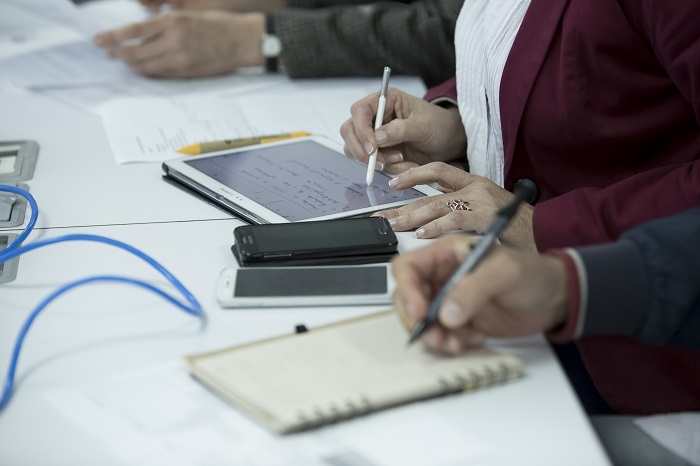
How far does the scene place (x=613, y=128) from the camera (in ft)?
3.65

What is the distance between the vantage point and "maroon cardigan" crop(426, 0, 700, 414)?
980 millimetres

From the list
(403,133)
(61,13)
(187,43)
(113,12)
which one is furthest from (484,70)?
(113,12)

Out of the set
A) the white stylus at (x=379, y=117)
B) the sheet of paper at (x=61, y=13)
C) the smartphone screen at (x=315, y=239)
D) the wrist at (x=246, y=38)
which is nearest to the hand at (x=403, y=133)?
the white stylus at (x=379, y=117)

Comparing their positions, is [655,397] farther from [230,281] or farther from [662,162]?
[230,281]

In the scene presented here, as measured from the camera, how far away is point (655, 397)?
103cm

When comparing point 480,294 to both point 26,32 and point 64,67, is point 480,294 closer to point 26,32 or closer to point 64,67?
point 64,67

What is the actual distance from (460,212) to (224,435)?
446 mm

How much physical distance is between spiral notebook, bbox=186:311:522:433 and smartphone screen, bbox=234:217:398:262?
0.50ft

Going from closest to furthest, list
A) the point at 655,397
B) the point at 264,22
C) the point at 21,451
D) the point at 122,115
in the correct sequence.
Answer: the point at 21,451 < the point at 655,397 < the point at 122,115 < the point at 264,22

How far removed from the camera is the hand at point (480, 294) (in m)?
0.74

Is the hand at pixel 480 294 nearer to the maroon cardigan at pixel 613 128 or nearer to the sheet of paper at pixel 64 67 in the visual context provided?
the maroon cardigan at pixel 613 128

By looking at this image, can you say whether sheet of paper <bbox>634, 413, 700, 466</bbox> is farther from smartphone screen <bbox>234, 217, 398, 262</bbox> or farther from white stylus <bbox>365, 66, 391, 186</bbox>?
white stylus <bbox>365, 66, 391, 186</bbox>

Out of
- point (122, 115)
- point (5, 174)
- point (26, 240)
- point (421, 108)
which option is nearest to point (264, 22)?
point (122, 115)

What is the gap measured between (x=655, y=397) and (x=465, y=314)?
406 mm
